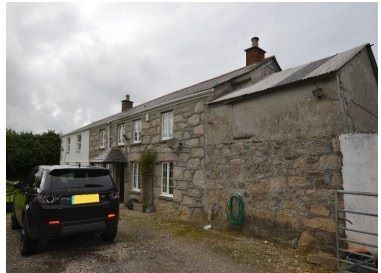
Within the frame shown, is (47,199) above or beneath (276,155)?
beneath

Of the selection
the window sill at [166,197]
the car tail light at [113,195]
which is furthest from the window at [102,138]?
the car tail light at [113,195]

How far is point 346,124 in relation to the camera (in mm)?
7352

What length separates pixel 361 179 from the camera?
6.50 m

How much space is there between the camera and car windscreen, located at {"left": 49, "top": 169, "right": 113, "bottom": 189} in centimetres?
637

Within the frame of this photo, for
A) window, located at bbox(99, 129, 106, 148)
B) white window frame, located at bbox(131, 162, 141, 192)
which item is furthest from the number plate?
window, located at bbox(99, 129, 106, 148)

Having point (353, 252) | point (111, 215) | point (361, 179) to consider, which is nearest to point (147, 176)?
point (111, 215)

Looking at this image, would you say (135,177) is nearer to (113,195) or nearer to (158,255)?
(113,195)

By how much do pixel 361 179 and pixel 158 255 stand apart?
15.3 ft

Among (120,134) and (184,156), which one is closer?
(184,156)

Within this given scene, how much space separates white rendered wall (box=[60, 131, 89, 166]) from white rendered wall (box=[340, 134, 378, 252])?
55.1ft

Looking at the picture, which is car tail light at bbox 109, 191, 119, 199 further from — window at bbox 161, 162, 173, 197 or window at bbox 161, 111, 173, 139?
window at bbox 161, 111, 173, 139

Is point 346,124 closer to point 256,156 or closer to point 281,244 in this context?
point 256,156

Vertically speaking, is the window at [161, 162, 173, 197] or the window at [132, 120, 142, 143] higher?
the window at [132, 120, 142, 143]

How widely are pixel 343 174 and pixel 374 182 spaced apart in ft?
1.98
